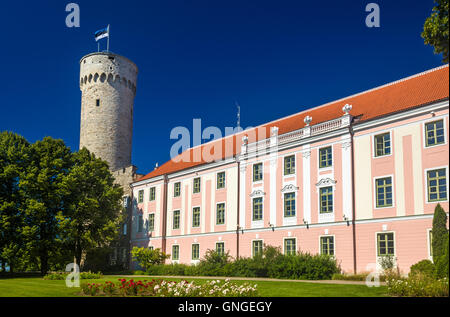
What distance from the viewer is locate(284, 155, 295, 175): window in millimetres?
33250

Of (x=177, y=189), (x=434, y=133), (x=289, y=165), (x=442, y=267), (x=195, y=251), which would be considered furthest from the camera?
(x=177, y=189)

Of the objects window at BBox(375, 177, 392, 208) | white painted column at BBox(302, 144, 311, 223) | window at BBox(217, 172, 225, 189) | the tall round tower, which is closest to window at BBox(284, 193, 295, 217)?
white painted column at BBox(302, 144, 311, 223)

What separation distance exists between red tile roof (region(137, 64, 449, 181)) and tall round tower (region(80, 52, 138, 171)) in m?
14.7

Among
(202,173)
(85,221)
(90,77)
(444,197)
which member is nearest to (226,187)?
(202,173)

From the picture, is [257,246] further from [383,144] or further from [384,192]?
[383,144]

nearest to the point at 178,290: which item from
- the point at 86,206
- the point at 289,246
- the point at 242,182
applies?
the point at 289,246

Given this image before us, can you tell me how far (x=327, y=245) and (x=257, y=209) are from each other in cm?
702

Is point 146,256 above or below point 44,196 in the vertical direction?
below

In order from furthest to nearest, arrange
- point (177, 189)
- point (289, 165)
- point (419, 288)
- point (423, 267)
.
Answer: point (177, 189) < point (289, 165) < point (423, 267) < point (419, 288)

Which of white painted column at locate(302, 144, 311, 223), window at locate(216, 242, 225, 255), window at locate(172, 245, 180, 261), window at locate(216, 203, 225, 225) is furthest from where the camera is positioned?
window at locate(172, 245, 180, 261)

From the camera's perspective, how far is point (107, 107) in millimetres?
54812

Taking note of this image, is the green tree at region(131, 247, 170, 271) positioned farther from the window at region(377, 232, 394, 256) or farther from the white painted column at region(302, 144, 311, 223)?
the window at region(377, 232, 394, 256)

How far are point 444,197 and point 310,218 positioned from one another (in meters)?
8.92

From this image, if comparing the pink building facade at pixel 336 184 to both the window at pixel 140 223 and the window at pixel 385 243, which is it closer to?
the window at pixel 385 243
